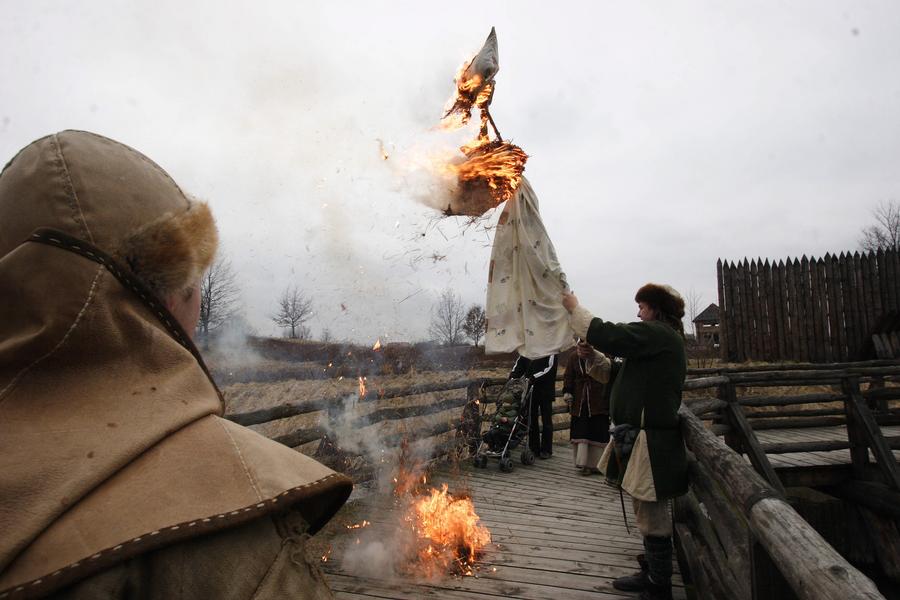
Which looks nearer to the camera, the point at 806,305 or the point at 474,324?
the point at 806,305

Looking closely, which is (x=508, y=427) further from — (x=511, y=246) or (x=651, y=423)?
(x=511, y=246)

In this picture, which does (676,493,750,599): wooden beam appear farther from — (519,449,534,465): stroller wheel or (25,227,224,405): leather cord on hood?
(519,449,534,465): stroller wheel

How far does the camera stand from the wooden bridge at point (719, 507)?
7.73 feet

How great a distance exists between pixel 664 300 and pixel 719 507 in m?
1.43

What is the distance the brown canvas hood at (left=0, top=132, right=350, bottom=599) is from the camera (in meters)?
0.68

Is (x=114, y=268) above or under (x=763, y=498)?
above

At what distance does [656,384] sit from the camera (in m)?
3.44

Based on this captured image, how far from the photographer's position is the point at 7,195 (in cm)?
91

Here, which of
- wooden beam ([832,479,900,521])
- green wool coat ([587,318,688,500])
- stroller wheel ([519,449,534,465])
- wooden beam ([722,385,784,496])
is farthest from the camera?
stroller wheel ([519,449,534,465])

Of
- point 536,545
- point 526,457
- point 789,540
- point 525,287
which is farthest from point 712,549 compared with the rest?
point 526,457

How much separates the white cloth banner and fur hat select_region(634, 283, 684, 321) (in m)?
0.59

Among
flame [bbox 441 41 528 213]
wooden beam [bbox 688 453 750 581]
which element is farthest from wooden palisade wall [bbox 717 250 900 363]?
flame [bbox 441 41 528 213]

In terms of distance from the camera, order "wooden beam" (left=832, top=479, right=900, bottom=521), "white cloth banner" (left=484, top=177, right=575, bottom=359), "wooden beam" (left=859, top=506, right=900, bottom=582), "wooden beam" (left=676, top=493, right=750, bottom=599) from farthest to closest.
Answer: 1. "wooden beam" (left=859, top=506, right=900, bottom=582)
2. "wooden beam" (left=832, top=479, right=900, bottom=521)
3. "white cloth banner" (left=484, top=177, right=575, bottom=359)
4. "wooden beam" (left=676, top=493, right=750, bottom=599)

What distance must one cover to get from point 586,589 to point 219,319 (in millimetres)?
8441
